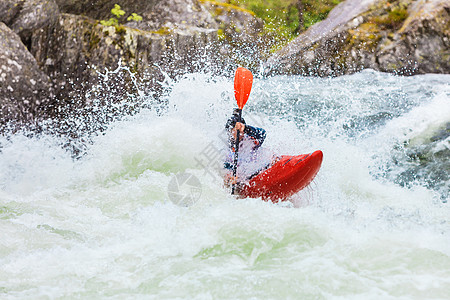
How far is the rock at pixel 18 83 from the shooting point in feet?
19.5

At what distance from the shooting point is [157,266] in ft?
9.75

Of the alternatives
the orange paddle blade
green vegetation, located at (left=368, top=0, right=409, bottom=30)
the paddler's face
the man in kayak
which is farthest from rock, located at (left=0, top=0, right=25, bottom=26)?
green vegetation, located at (left=368, top=0, right=409, bottom=30)

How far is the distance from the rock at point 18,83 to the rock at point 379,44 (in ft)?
13.1

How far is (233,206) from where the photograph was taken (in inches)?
148

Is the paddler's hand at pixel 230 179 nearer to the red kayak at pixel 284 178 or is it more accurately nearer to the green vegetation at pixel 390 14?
the red kayak at pixel 284 178

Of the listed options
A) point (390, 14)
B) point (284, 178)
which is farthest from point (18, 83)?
point (390, 14)

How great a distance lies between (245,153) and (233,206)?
0.76 metres

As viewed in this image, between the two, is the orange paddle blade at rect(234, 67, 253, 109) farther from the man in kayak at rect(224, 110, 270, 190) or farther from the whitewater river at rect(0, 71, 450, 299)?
the whitewater river at rect(0, 71, 450, 299)

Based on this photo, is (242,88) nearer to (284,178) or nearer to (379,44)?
(284,178)

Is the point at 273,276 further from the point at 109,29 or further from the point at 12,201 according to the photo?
the point at 109,29

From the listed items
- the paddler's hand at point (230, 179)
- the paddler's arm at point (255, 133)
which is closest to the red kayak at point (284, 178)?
the paddler's hand at point (230, 179)

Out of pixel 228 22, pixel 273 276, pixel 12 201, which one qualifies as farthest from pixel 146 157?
pixel 228 22

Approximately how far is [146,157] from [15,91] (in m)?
2.22

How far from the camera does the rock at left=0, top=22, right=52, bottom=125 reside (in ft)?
19.5
